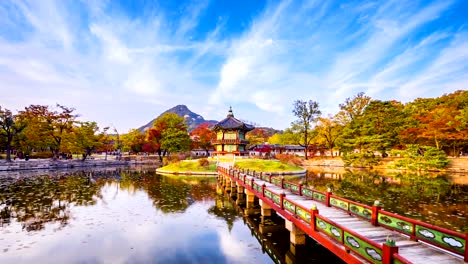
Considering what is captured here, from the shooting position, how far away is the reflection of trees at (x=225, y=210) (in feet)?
55.1

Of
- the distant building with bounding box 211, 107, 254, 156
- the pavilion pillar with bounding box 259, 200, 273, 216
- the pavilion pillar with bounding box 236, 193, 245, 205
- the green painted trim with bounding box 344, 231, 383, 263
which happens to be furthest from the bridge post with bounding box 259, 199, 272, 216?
the distant building with bounding box 211, 107, 254, 156

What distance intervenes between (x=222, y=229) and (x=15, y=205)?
1569cm

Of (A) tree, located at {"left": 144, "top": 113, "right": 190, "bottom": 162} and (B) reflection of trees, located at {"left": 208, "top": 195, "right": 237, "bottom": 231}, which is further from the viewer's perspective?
(A) tree, located at {"left": 144, "top": 113, "right": 190, "bottom": 162}

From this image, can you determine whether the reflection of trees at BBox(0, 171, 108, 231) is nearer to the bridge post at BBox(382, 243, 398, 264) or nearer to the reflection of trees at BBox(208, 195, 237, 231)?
the reflection of trees at BBox(208, 195, 237, 231)

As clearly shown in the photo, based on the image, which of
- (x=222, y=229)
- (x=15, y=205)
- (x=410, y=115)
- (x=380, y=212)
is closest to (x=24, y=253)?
(x=222, y=229)

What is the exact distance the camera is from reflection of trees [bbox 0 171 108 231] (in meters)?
16.1

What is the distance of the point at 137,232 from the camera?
46.0ft

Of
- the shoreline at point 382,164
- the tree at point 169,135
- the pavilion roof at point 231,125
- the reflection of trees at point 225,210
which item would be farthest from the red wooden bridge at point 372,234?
the tree at point 169,135

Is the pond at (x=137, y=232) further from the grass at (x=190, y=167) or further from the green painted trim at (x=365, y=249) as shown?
the grass at (x=190, y=167)

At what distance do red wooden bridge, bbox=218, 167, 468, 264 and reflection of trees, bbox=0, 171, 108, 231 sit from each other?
13581mm

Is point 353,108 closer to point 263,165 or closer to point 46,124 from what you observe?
point 263,165

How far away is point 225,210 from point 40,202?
1411 cm

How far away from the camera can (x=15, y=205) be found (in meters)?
19.5

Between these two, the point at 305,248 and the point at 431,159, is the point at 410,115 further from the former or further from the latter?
the point at 305,248
